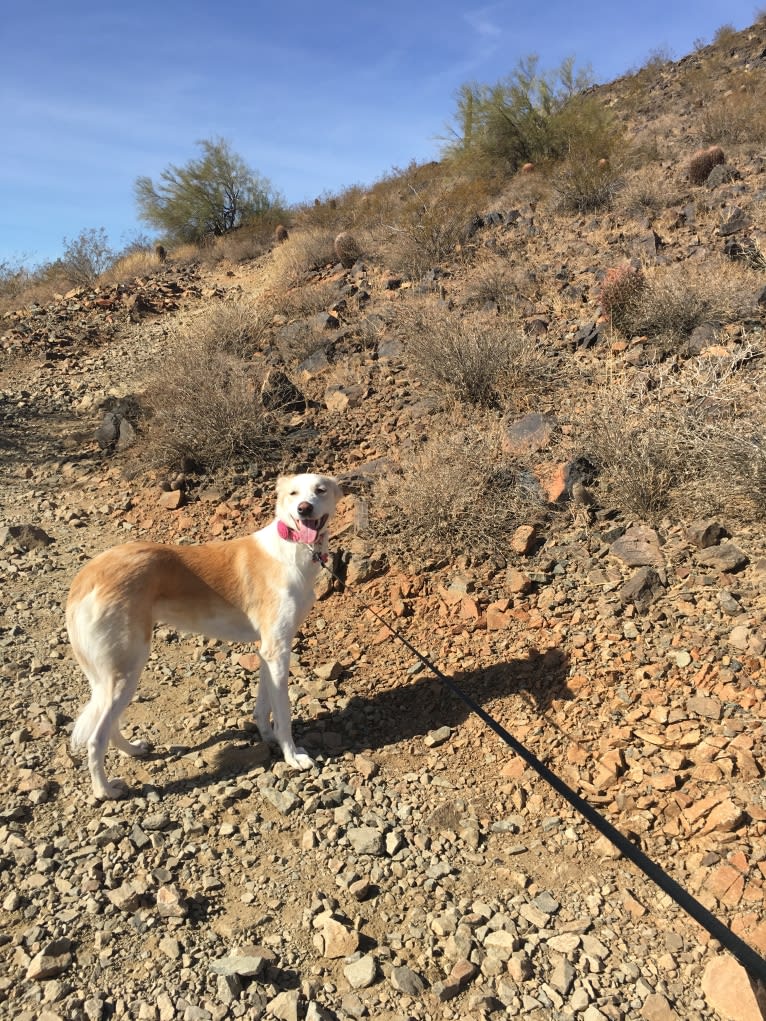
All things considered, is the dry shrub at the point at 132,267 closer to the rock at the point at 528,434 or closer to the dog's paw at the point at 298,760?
the rock at the point at 528,434

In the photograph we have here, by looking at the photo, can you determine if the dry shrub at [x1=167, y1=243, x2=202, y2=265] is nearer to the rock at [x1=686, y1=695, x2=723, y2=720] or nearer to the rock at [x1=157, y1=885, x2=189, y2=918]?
the rock at [x1=686, y1=695, x2=723, y2=720]

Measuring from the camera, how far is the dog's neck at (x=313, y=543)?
12.6 ft

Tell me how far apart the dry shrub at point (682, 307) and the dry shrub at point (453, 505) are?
2786mm

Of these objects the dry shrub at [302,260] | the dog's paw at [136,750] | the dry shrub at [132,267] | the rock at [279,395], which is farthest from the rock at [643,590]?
the dry shrub at [132,267]

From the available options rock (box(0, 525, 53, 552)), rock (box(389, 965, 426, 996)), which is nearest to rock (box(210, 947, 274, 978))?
rock (box(389, 965, 426, 996))

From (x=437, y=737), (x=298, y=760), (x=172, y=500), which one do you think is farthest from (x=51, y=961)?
(x=172, y=500)

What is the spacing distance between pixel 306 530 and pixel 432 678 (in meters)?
1.34

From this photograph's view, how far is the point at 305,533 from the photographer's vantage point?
12.5 feet

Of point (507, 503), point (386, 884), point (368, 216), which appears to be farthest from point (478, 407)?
point (368, 216)

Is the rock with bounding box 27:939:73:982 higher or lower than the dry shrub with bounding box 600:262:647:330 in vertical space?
lower

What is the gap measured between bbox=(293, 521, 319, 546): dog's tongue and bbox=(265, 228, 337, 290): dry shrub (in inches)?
407

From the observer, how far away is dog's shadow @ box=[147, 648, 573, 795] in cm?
387

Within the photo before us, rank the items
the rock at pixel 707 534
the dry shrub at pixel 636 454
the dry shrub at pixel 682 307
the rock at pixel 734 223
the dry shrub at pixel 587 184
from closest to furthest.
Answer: the rock at pixel 707 534 < the dry shrub at pixel 636 454 < the dry shrub at pixel 682 307 < the rock at pixel 734 223 < the dry shrub at pixel 587 184

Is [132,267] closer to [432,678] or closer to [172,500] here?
[172,500]
